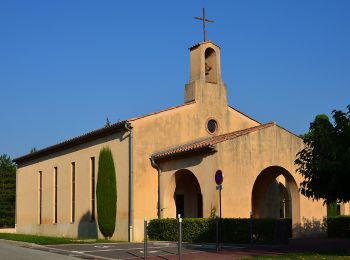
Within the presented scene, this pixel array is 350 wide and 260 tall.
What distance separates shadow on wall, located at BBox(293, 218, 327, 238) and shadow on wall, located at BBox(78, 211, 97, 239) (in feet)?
36.6

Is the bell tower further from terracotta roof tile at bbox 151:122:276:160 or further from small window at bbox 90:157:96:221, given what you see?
small window at bbox 90:157:96:221

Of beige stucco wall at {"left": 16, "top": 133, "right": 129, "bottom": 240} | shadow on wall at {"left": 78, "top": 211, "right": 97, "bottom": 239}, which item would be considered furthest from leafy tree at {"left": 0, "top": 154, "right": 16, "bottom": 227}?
shadow on wall at {"left": 78, "top": 211, "right": 97, "bottom": 239}

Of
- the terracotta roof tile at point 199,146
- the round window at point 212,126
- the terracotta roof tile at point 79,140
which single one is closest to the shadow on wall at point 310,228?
the terracotta roof tile at point 199,146

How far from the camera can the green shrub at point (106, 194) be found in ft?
93.0

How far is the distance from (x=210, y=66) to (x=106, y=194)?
9293mm

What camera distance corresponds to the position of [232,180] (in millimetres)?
24344

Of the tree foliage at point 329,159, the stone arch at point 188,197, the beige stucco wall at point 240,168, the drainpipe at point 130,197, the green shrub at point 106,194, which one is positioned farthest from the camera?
the stone arch at point 188,197

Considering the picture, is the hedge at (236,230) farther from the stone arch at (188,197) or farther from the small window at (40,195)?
the small window at (40,195)

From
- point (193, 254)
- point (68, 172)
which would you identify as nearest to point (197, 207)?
point (68, 172)

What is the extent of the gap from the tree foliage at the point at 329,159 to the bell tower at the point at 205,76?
41.9 feet

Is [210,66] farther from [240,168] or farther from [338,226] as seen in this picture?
[338,226]

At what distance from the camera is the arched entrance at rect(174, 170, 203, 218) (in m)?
29.4

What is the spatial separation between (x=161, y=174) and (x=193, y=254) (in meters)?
9.95

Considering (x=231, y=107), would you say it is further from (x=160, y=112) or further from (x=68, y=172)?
(x=68, y=172)
